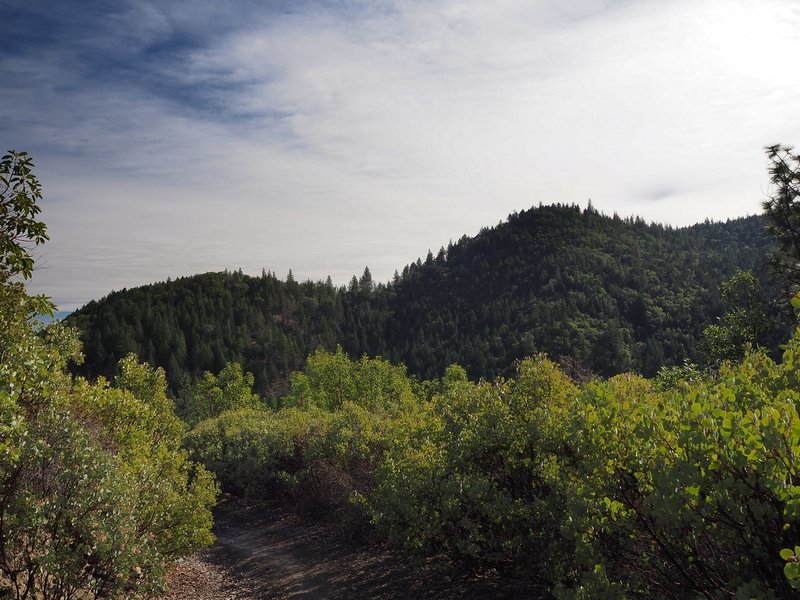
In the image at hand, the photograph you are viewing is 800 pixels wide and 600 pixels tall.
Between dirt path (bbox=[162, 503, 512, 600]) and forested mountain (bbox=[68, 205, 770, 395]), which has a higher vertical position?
forested mountain (bbox=[68, 205, 770, 395])

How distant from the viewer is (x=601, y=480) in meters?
7.04

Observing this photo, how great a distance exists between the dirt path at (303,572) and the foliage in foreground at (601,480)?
4.74ft

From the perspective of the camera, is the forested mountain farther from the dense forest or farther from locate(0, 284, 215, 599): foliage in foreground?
locate(0, 284, 215, 599): foliage in foreground

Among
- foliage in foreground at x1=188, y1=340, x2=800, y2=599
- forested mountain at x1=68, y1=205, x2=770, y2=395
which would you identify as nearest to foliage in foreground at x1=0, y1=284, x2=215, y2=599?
foliage in foreground at x1=188, y1=340, x2=800, y2=599

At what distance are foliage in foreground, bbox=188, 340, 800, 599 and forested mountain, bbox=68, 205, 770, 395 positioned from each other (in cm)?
9861

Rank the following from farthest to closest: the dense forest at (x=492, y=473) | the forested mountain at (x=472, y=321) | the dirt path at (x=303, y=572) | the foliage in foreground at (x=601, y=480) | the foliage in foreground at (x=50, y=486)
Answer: the forested mountain at (x=472, y=321) < the dirt path at (x=303, y=572) < the foliage in foreground at (x=50, y=486) < the dense forest at (x=492, y=473) < the foliage in foreground at (x=601, y=480)

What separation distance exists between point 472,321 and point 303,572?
14771cm

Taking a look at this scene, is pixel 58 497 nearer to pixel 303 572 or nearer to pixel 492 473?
pixel 492 473

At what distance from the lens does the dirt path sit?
1579 cm

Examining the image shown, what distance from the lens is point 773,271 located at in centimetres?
1848

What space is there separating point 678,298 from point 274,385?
11774 centimetres

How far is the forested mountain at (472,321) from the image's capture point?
132000mm

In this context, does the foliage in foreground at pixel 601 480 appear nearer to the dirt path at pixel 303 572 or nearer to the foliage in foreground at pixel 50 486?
the dirt path at pixel 303 572

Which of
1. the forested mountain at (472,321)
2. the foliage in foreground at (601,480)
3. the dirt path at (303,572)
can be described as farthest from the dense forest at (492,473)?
the forested mountain at (472,321)
